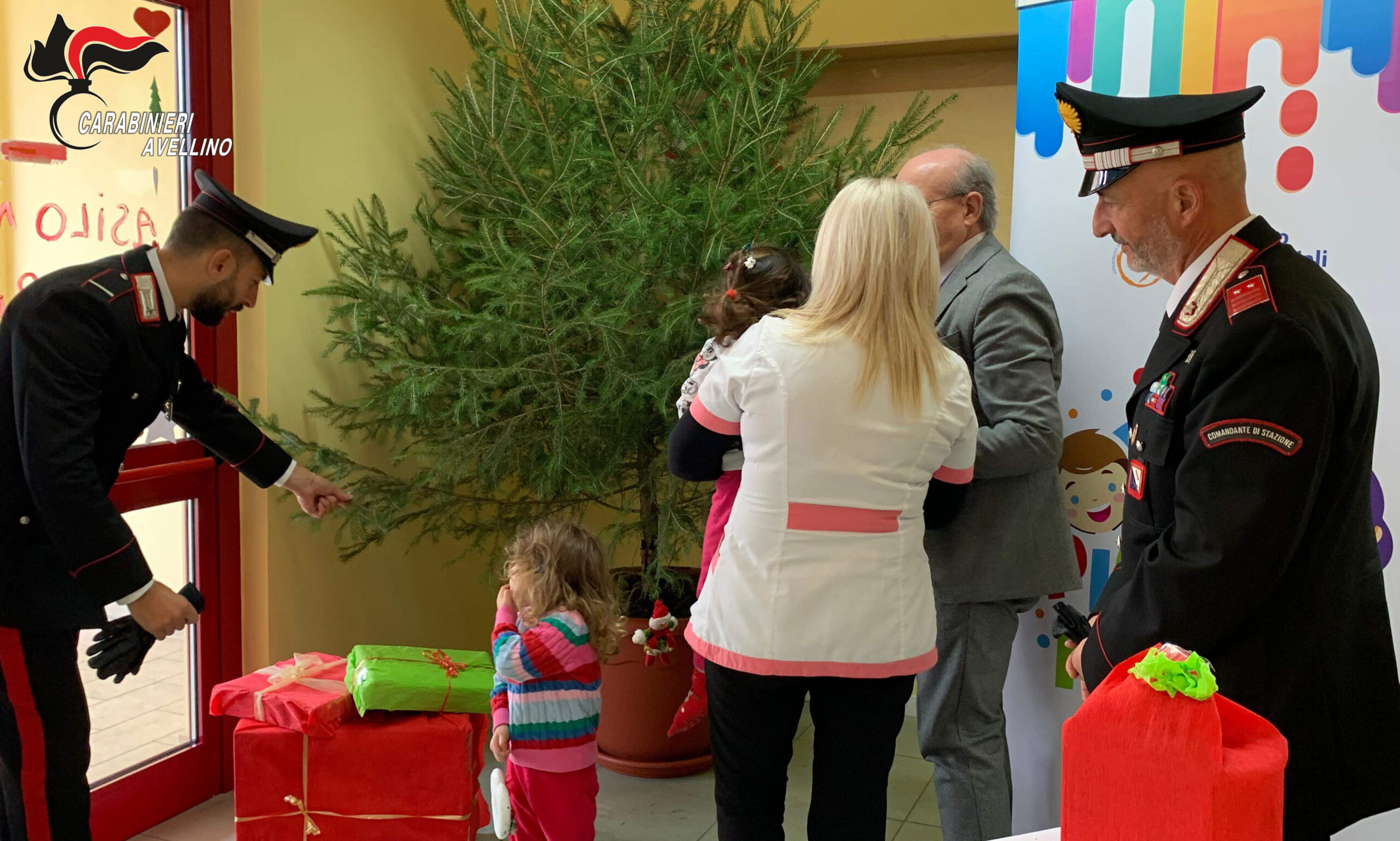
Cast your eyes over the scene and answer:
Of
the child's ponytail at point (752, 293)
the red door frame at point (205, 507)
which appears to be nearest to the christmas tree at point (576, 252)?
the red door frame at point (205, 507)

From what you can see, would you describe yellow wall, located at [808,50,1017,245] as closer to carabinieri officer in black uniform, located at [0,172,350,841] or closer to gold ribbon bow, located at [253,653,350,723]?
carabinieri officer in black uniform, located at [0,172,350,841]

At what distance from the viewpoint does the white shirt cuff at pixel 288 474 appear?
2.66 m

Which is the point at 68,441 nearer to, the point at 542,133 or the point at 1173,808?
the point at 542,133

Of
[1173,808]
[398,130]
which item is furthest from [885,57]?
[1173,808]

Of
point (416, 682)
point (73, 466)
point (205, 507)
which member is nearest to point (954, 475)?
point (416, 682)

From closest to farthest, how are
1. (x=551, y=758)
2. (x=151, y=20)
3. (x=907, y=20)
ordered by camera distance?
(x=551, y=758) → (x=151, y=20) → (x=907, y=20)

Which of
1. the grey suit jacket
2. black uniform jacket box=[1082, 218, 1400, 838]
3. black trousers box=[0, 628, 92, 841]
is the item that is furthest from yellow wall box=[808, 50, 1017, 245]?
black trousers box=[0, 628, 92, 841]

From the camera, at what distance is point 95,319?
2.03 meters

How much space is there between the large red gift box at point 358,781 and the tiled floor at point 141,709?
1.89ft

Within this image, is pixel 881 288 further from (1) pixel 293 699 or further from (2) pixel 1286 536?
(1) pixel 293 699

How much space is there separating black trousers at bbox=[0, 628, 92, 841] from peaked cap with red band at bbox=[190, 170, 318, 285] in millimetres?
897

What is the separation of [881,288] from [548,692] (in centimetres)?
127

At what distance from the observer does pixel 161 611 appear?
2.09m

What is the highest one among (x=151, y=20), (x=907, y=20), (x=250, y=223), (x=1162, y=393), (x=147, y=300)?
(x=907, y=20)
